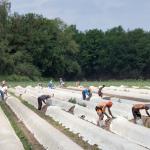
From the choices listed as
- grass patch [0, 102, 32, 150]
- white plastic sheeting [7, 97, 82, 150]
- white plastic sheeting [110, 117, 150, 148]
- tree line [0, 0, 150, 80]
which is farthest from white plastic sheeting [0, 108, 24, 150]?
tree line [0, 0, 150, 80]

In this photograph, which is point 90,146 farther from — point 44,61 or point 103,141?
point 44,61

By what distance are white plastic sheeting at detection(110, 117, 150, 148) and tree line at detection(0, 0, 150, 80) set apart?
68127 millimetres

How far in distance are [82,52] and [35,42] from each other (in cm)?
2192

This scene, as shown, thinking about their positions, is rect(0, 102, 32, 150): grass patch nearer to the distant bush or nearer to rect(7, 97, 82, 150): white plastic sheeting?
rect(7, 97, 82, 150): white plastic sheeting

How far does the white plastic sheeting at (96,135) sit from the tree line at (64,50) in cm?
6492

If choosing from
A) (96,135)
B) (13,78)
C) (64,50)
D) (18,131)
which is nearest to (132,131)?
(96,135)

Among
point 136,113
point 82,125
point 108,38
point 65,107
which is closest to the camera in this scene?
point 82,125

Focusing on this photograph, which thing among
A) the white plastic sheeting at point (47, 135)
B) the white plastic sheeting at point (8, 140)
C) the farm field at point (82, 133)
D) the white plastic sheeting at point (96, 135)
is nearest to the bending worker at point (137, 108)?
the farm field at point (82, 133)

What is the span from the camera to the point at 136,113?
2130 centimetres

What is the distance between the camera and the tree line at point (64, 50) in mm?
91938

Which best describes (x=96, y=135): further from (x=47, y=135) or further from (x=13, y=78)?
(x=13, y=78)

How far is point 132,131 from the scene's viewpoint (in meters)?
17.6

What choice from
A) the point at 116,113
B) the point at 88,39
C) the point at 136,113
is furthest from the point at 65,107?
the point at 88,39

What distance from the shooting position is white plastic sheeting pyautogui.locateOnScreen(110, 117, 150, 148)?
16266mm
